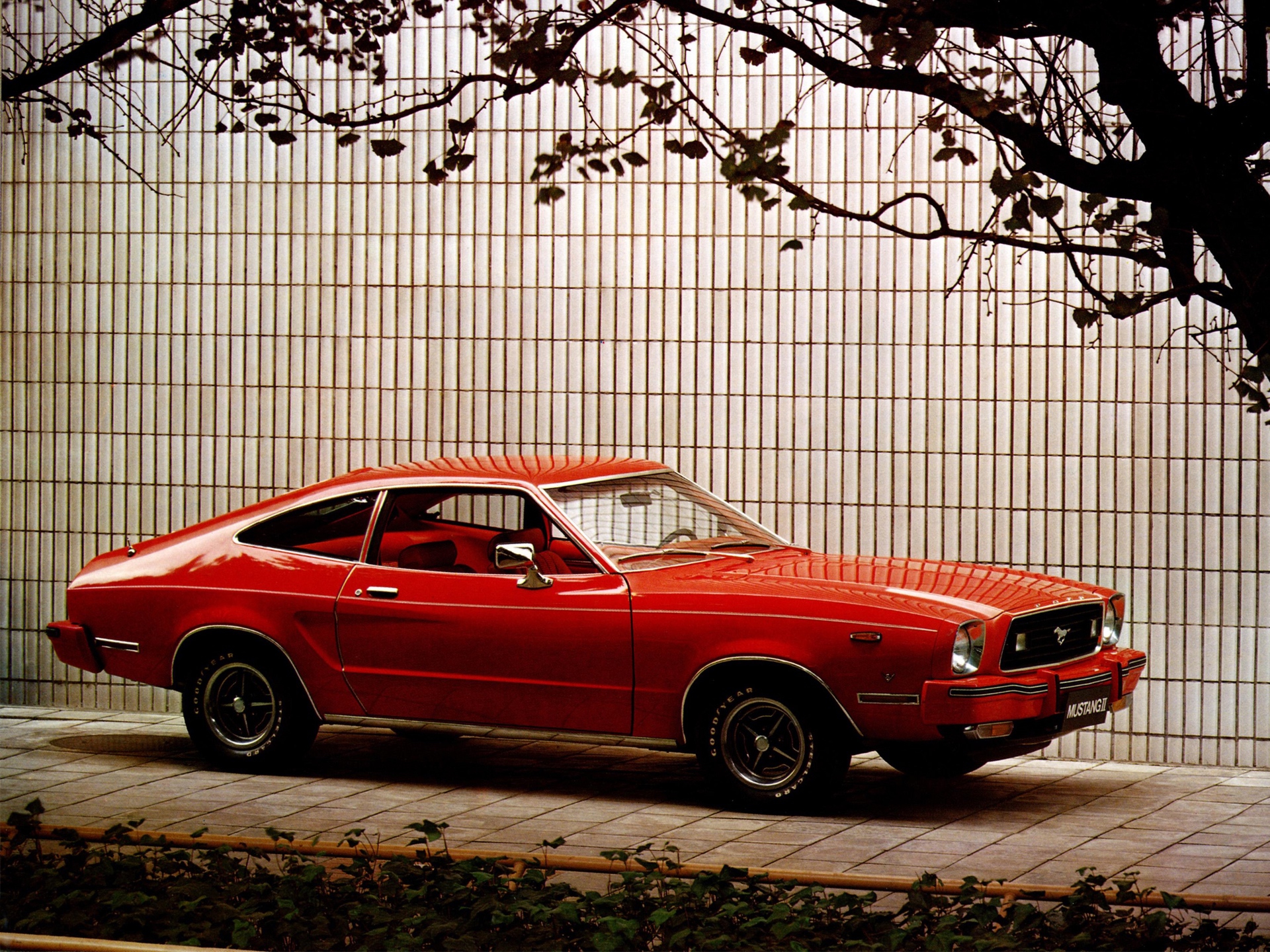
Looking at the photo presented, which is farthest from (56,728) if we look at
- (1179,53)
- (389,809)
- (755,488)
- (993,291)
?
(1179,53)

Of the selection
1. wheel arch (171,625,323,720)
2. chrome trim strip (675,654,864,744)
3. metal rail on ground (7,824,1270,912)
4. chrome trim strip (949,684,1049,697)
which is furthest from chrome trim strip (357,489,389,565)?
chrome trim strip (949,684,1049,697)

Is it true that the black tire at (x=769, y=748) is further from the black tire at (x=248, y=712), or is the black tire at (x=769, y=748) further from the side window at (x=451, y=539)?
the black tire at (x=248, y=712)

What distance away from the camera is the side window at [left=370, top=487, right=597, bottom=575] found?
28.9 ft

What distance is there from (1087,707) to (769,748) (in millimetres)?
1450

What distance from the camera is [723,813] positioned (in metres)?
8.20

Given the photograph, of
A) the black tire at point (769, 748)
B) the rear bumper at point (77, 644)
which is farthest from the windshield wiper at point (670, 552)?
the rear bumper at point (77, 644)

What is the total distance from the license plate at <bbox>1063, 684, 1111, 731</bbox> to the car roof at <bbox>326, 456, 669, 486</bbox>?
2.46 m

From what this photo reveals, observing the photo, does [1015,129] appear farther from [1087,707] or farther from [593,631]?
[593,631]

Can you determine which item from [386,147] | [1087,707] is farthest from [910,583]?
[386,147]

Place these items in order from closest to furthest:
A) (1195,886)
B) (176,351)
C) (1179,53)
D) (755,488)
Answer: (1195,886)
(1179,53)
(755,488)
(176,351)

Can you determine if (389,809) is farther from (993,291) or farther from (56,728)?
(993,291)

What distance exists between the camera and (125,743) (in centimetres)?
1027

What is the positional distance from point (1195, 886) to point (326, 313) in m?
6.32

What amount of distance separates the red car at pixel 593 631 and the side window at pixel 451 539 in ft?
0.06
